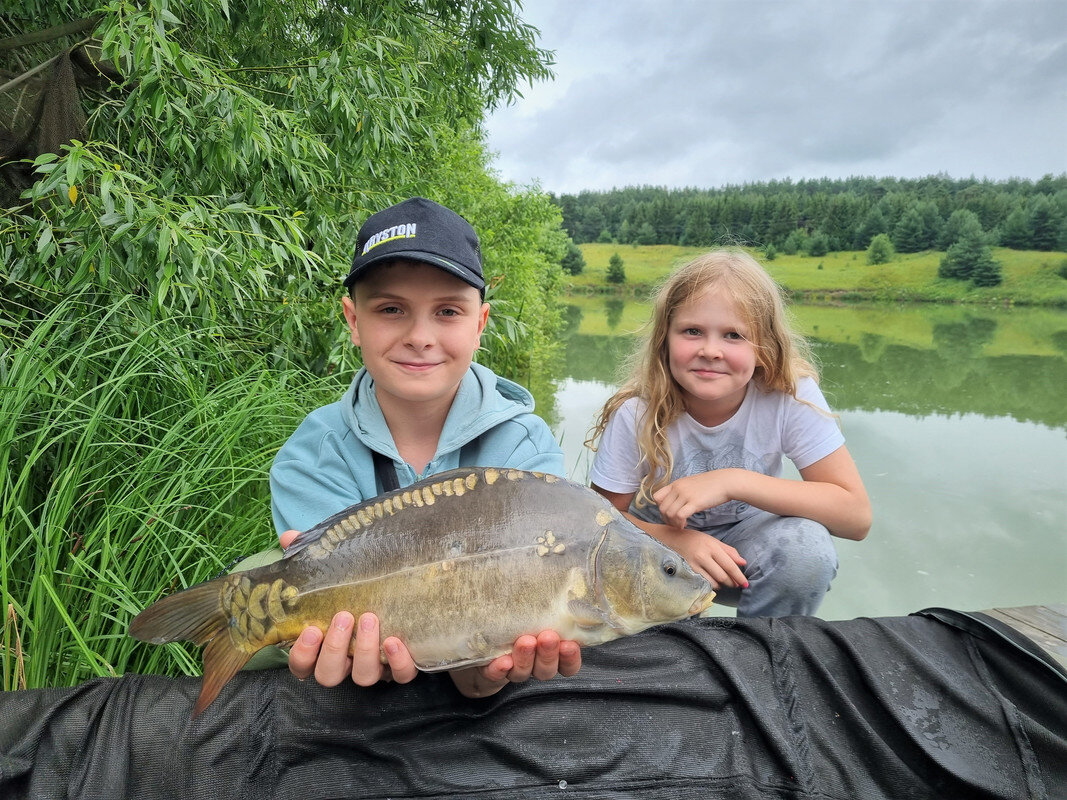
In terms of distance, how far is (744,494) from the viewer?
1.81 meters

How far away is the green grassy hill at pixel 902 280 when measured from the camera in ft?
96.0

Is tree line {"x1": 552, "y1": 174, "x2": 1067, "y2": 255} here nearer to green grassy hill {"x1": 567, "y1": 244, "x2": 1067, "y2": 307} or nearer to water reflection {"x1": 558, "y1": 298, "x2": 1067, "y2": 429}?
green grassy hill {"x1": 567, "y1": 244, "x2": 1067, "y2": 307}

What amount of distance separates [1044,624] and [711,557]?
42.0 inches

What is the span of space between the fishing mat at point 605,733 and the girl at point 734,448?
35 centimetres

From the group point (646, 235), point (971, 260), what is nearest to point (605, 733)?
point (971, 260)

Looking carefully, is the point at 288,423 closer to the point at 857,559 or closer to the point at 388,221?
the point at 388,221

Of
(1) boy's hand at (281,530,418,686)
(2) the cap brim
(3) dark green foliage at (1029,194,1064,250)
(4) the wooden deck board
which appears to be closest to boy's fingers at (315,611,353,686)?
(1) boy's hand at (281,530,418,686)

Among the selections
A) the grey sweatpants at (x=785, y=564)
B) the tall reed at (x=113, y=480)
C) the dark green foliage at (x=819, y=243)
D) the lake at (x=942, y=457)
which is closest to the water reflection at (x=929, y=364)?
the lake at (x=942, y=457)

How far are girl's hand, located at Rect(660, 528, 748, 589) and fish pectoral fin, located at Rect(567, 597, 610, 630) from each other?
0.84 meters

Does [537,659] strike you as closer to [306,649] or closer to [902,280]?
[306,649]

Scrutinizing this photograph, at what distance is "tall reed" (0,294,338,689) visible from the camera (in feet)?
5.04

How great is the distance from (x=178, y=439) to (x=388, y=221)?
1003 millimetres

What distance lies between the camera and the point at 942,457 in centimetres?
665

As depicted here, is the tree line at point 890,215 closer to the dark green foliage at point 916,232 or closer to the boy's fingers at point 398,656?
the dark green foliage at point 916,232
